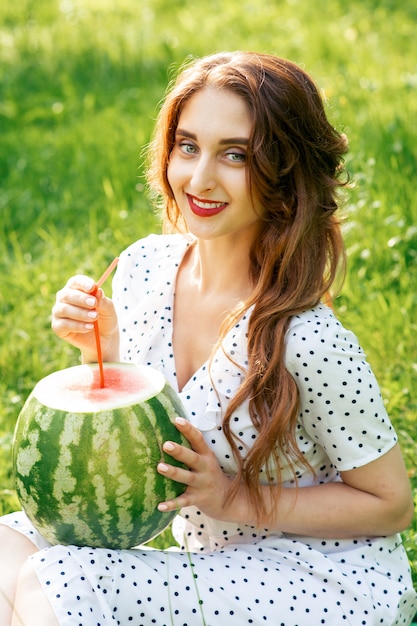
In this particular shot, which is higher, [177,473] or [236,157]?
[236,157]

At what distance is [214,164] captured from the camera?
8.61ft

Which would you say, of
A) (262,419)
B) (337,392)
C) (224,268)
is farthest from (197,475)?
(224,268)

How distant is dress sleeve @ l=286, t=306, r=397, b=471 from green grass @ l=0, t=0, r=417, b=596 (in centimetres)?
70

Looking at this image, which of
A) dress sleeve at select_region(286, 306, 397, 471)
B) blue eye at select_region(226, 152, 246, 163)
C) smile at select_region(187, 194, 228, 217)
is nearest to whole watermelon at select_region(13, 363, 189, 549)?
dress sleeve at select_region(286, 306, 397, 471)

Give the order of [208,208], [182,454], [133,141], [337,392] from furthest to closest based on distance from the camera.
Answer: [133,141], [208,208], [337,392], [182,454]

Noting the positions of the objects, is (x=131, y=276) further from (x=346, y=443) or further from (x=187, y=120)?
(x=346, y=443)

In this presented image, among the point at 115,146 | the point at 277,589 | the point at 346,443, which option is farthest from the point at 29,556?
the point at 115,146

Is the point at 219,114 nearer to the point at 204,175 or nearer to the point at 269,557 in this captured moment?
the point at 204,175

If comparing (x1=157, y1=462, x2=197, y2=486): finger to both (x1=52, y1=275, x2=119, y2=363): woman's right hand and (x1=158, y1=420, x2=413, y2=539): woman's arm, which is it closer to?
(x1=158, y1=420, x2=413, y2=539): woman's arm

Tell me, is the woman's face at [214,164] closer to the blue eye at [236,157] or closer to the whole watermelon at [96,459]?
the blue eye at [236,157]

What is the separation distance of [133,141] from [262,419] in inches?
128

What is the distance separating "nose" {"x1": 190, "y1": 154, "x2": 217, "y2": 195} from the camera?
8.54 ft

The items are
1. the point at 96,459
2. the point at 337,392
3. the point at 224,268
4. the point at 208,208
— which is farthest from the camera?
the point at 224,268

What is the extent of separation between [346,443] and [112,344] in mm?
693
